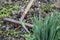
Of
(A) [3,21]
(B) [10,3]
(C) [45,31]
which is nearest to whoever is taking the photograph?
(C) [45,31]

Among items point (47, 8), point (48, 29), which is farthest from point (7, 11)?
point (48, 29)

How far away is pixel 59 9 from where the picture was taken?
5184mm

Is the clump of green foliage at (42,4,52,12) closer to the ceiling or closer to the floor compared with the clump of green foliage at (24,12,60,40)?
closer to the floor

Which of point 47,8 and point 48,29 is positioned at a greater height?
point 48,29

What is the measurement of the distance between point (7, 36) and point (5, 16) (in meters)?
0.71

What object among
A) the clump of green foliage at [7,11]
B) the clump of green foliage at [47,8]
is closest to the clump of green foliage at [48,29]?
the clump of green foliage at [7,11]

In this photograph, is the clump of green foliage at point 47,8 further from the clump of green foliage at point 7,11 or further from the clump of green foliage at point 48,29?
the clump of green foliage at point 48,29

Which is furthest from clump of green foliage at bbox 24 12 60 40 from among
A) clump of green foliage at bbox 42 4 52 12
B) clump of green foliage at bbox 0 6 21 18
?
clump of green foliage at bbox 42 4 52 12

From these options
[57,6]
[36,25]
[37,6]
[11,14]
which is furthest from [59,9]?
[36,25]

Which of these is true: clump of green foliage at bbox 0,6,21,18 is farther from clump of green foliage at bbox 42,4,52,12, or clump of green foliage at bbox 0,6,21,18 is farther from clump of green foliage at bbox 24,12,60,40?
clump of green foliage at bbox 24,12,60,40

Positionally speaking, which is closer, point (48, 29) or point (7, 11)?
point (48, 29)

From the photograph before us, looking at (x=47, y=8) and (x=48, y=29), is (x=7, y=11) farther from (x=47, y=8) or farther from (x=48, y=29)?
(x=48, y=29)

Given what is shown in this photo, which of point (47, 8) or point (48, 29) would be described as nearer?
point (48, 29)

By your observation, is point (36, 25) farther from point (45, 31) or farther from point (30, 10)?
point (30, 10)
